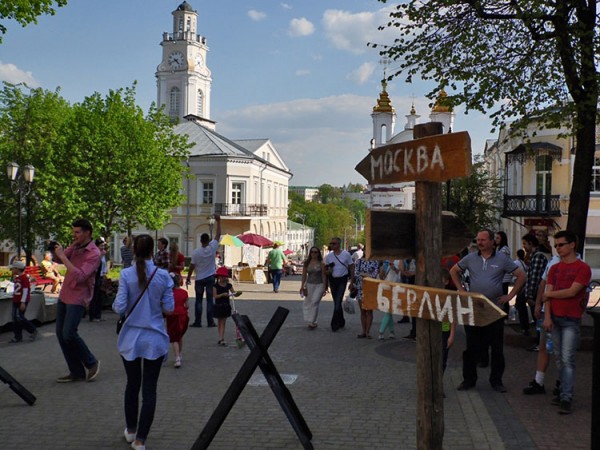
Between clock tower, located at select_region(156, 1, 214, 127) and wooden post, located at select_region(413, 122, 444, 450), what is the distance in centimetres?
6564

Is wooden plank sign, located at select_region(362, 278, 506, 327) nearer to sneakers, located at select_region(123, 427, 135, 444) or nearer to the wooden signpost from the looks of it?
the wooden signpost

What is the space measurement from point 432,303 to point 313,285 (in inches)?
355

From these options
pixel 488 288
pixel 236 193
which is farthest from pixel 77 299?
pixel 236 193

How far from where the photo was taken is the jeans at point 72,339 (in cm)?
812

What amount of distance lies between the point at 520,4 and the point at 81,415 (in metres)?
9.54

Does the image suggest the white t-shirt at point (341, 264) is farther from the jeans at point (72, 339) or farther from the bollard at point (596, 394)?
the bollard at point (596, 394)

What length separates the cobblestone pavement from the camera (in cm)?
622

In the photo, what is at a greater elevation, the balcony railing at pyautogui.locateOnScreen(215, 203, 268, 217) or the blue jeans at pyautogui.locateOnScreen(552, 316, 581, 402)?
the balcony railing at pyautogui.locateOnScreen(215, 203, 268, 217)

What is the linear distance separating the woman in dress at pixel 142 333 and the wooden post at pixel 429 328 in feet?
8.06

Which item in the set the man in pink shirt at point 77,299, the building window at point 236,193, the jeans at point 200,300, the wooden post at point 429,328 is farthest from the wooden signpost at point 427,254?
the building window at point 236,193

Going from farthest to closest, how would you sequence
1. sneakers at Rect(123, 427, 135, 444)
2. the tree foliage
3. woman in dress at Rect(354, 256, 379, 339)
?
the tree foliage → woman in dress at Rect(354, 256, 379, 339) → sneakers at Rect(123, 427, 135, 444)

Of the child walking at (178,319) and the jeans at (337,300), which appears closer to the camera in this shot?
the child walking at (178,319)

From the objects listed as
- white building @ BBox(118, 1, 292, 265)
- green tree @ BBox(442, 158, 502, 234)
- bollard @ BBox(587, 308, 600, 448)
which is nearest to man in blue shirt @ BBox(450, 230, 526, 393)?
bollard @ BBox(587, 308, 600, 448)

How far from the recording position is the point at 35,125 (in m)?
42.2
